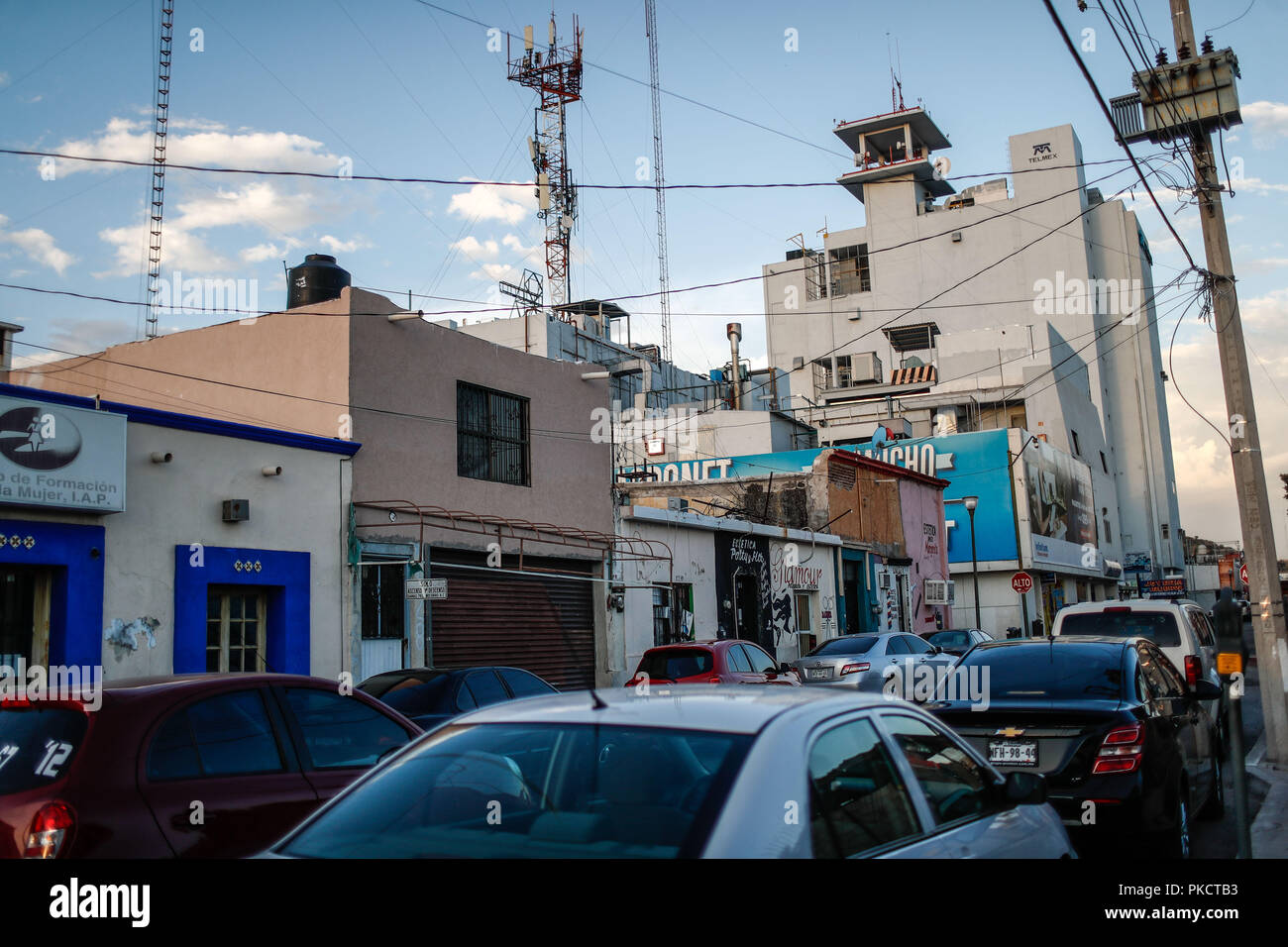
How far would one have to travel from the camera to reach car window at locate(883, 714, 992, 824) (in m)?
4.01

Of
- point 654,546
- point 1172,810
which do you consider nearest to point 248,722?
point 1172,810

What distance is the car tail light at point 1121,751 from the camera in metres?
6.89

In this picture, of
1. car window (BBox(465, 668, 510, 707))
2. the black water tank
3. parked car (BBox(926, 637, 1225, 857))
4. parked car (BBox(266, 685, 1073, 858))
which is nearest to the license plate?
parked car (BBox(926, 637, 1225, 857))

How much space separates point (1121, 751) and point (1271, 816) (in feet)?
11.3

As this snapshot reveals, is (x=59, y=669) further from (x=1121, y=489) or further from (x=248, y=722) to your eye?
(x=1121, y=489)

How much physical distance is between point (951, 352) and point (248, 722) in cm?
Answer: 5409

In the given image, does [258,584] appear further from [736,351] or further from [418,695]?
[736,351]

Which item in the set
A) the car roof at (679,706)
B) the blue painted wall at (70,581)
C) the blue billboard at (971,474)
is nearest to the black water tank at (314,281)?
the blue painted wall at (70,581)

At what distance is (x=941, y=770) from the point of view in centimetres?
422

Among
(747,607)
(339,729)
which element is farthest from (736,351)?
(339,729)

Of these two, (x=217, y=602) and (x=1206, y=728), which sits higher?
(x=217, y=602)

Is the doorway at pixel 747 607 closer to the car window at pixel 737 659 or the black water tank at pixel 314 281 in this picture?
the car window at pixel 737 659

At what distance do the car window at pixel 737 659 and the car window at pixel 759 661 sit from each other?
0.15m

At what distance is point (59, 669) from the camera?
11000mm
